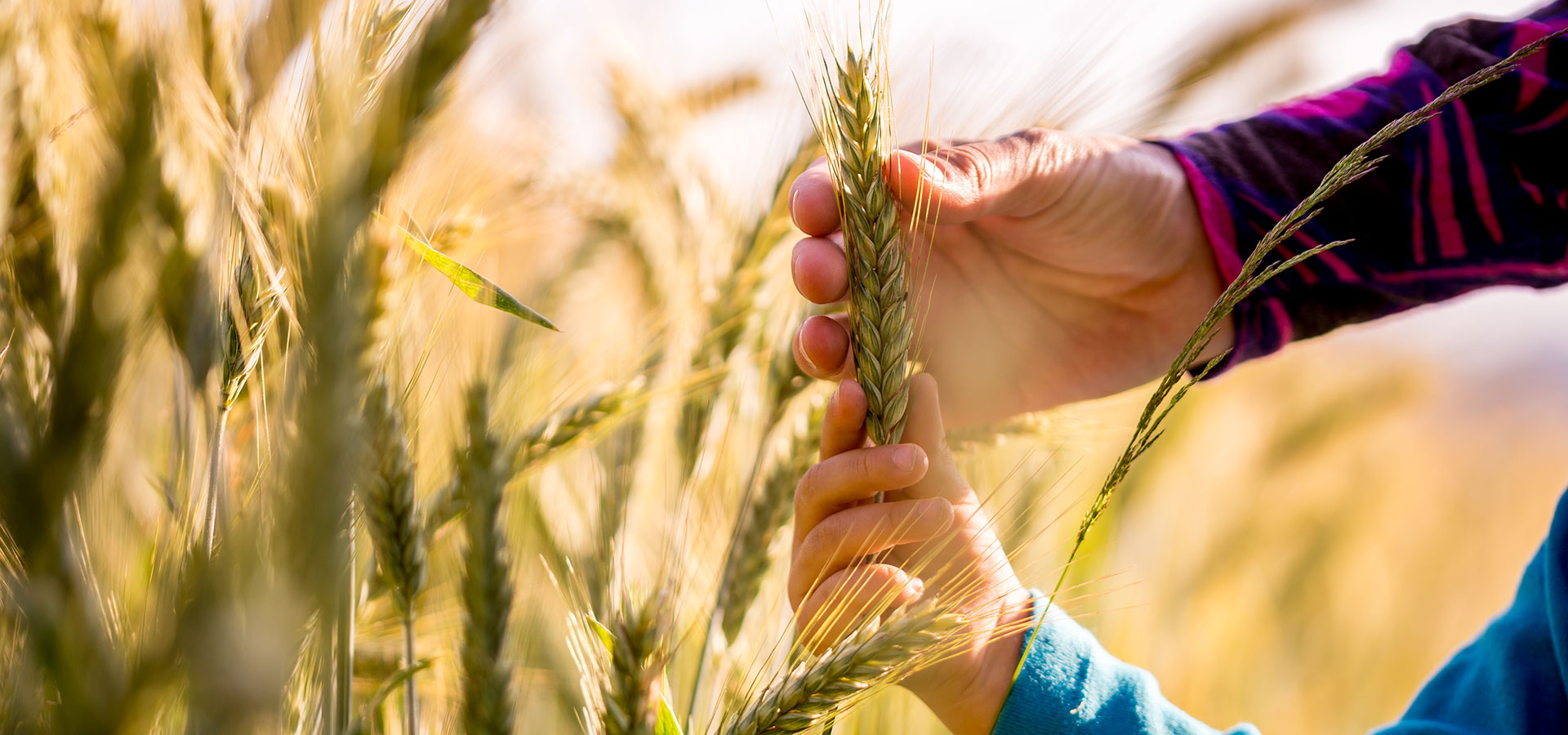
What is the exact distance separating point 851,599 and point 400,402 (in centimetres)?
29

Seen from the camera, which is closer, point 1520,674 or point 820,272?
point 820,272

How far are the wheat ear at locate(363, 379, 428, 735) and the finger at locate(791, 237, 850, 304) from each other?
0.28 m

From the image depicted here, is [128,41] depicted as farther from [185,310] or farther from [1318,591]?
[1318,591]

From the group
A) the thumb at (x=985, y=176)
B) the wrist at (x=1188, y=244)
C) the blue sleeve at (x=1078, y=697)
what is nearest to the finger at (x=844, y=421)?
the thumb at (x=985, y=176)

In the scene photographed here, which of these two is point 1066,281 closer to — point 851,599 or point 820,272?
point 820,272

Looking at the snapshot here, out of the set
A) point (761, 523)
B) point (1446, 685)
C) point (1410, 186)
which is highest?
point (1410, 186)

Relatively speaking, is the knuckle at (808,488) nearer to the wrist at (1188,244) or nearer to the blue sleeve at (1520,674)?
the wrist at (1188,244)

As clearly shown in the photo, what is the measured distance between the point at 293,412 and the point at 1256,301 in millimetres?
958

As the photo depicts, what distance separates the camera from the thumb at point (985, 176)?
556 mm

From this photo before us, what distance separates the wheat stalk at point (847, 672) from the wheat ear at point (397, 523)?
0.20 m

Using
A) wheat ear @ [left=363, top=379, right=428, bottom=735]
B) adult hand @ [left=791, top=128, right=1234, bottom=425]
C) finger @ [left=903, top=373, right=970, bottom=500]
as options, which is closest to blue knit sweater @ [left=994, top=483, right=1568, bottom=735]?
finger @ [left=903, top=373, right=970, bottom=500]

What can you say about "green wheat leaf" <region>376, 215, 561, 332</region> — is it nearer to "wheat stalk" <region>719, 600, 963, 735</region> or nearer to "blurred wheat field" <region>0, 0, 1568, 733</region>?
"blurred wheat field" <region>0, 0, 1568, 733</region>

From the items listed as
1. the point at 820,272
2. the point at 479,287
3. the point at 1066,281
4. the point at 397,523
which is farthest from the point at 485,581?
the point at 1066,281

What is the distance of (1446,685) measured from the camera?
87cm
